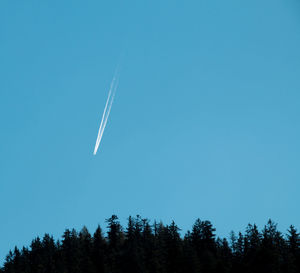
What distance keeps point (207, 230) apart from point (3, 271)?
42.1m

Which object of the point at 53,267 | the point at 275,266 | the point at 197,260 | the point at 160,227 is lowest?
the point at 275,266

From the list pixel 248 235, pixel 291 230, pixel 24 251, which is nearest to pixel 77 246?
pixel 24 251

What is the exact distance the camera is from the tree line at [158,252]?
86.8m

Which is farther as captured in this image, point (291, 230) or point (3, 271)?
point (3, 271)

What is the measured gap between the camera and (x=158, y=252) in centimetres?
9119

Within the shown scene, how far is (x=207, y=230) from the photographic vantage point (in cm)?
10350

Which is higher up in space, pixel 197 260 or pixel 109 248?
pixel 109 248

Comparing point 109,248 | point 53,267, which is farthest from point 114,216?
point 53,267

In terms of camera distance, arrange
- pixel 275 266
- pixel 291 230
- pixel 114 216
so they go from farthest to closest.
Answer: pixel 114 216, pixel 291 230, pixel 275 266

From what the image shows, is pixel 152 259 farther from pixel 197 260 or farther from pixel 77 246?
pixel 77 246

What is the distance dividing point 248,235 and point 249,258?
7.23 metres

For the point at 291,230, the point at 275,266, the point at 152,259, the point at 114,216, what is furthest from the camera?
the point at 114,216

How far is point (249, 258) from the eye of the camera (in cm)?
8775

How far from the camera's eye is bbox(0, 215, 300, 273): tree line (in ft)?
285
